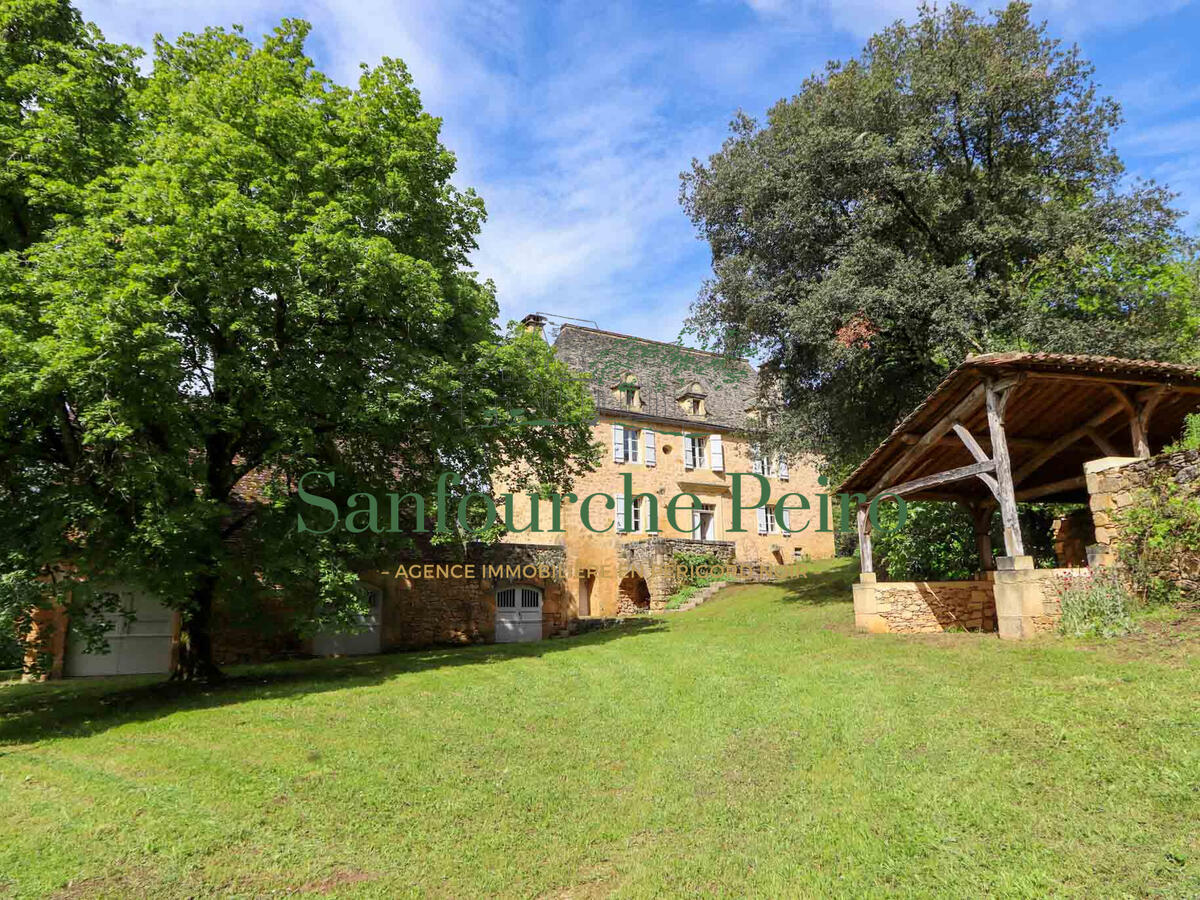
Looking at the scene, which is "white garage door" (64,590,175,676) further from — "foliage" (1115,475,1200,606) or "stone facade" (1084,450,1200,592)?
"foliage" (1115,475,1200,606)

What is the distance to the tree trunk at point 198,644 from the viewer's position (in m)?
11.4

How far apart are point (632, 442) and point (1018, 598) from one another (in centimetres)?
1759

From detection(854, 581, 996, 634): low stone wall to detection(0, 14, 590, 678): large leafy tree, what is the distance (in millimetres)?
6672

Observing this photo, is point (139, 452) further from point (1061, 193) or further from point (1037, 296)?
point (1061, 193)

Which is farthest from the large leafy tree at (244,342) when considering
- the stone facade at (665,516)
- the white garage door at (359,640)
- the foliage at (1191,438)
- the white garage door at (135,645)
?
the stone facade at (665,516)

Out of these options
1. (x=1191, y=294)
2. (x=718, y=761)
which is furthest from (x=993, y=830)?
(x=1191, y=294)

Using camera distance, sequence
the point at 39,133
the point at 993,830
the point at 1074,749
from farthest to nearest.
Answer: the point at 39,133, the point at 1074,749, the point at 993,830

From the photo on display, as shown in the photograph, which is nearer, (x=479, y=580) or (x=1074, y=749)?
(x=1074, y=749)

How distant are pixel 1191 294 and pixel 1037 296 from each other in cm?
1042

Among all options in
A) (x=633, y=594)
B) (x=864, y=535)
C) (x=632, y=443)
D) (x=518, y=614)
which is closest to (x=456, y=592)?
(x=518, y=614)

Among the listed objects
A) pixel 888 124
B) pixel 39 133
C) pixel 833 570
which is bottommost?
pixel 833 570

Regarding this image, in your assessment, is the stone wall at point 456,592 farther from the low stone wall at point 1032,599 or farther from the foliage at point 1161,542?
the foliage at point 1161,542

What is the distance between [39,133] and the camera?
30.9 feet

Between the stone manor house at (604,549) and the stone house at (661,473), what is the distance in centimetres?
5
